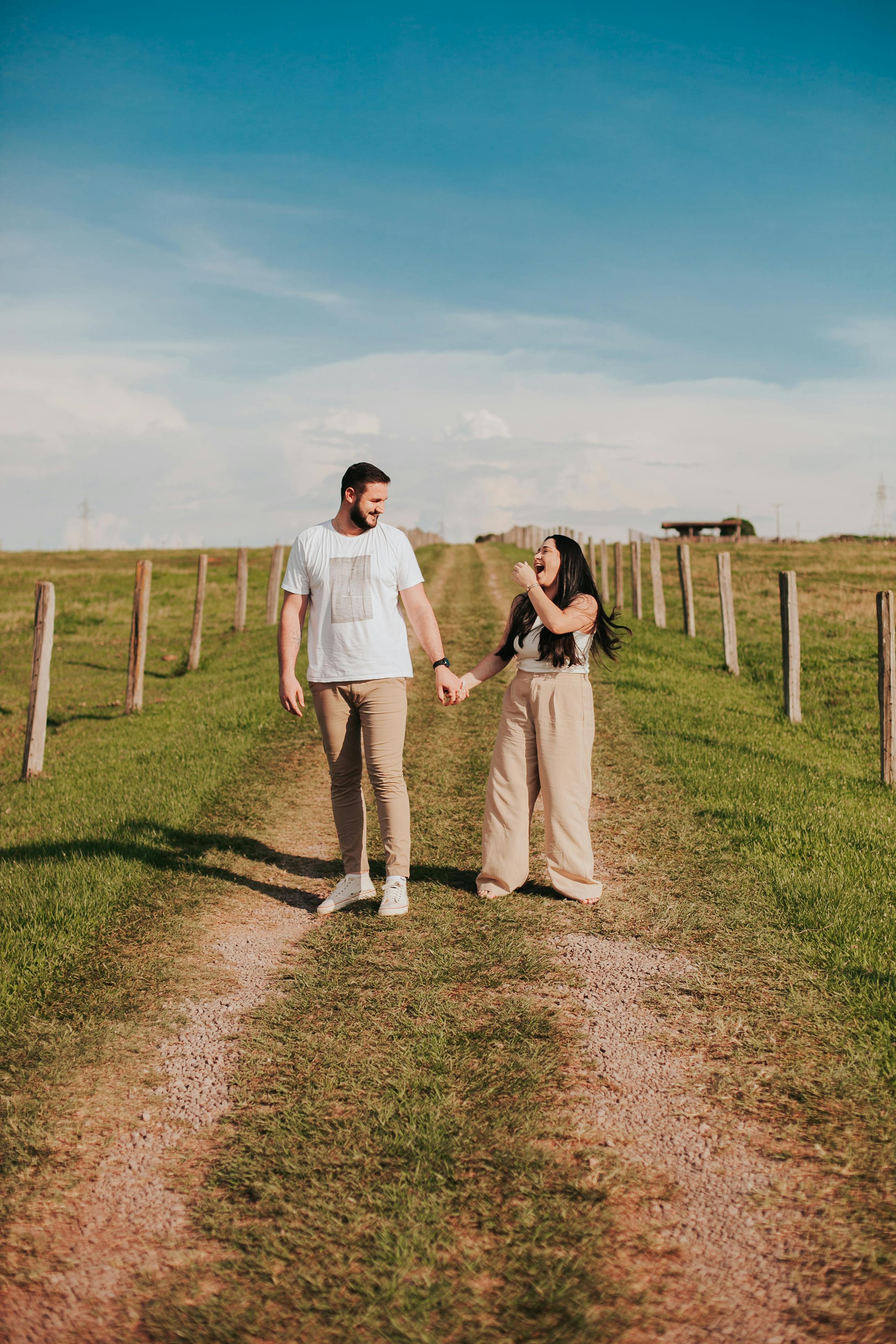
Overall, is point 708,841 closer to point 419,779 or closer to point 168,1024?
point 419,779

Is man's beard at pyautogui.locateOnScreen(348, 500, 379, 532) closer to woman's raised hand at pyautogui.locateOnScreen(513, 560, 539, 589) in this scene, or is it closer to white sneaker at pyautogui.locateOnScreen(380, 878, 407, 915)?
woman's raised hand at pyautogui.locateOnScreen(513, 560, 539, 589)

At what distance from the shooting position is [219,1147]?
10.9 ft

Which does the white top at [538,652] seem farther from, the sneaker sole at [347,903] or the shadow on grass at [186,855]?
the shadow on grass at [186,855]

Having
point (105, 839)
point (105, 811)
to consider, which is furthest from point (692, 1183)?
point (105, 811)

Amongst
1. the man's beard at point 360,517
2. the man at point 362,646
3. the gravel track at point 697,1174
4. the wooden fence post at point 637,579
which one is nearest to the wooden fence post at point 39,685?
the man at point 362,646

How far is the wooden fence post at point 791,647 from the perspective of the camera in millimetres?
11602

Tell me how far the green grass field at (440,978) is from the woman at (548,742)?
0.25m

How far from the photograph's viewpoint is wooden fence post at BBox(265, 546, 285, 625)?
70.7ft

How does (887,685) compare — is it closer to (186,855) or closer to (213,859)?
(213,859)

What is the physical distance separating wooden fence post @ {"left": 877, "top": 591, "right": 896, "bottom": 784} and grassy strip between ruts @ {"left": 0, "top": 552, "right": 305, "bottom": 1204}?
19.5ft

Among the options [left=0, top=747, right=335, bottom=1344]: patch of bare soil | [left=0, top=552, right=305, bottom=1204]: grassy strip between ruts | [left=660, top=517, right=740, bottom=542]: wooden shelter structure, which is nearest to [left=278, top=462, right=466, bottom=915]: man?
[left=0, top=747, right=335, bottom=1344]: patch of bare soil

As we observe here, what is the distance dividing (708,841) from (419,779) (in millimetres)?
2799

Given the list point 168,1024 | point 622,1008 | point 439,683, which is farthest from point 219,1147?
point 439,683

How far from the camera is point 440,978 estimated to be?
4531 millimetres
